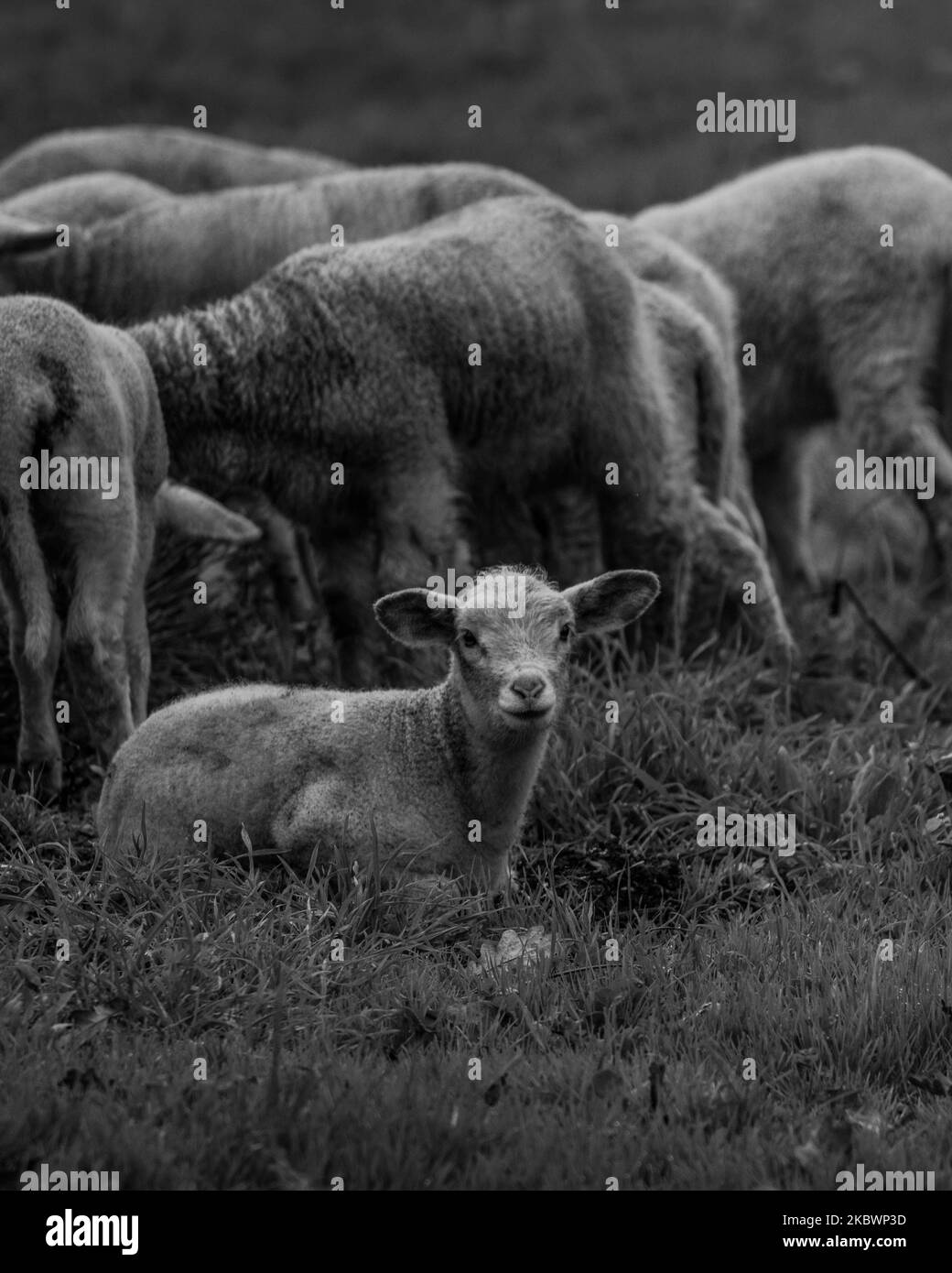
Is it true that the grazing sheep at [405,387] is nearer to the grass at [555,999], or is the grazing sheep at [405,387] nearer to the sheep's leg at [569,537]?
the sheep's leg at [569,537]

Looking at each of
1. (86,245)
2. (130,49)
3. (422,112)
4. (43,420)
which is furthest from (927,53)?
(43,420)

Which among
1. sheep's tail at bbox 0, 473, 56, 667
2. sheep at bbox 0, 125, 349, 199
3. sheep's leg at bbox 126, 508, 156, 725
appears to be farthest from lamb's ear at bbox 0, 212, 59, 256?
sheep at bbox 0, 125, 349, 199

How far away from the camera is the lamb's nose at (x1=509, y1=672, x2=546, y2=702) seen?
5770 mm

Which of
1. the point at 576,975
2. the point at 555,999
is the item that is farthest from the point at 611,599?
the point at 555,999

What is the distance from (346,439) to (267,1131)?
3662mm

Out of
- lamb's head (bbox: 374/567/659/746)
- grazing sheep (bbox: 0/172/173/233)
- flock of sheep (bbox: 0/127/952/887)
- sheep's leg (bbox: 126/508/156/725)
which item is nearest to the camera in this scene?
lamb's head (bbox: 374/567/659/746)

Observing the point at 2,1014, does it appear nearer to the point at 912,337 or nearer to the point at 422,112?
the point at 912,337

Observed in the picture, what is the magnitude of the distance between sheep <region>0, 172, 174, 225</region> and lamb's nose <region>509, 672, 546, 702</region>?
5.41m

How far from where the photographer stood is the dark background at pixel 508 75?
17500 mm

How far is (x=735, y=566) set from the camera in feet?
28.9

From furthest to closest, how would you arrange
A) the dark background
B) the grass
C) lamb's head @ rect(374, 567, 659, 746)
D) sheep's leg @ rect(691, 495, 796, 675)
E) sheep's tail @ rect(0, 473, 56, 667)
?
the dark background < sheep's leg @ rect(691, 495, 796, 675) < sheep's tail @ rect(0, 473, 56, 667) < lamb's head @ rect(374, 567, 659, 746) < the grass

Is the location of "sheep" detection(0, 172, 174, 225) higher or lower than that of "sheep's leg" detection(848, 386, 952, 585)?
higher

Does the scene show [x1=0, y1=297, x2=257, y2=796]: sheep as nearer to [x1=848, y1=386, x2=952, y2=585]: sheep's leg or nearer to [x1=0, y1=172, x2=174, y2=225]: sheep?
[x1=0, y1=172, x2=174, y2=225]: sheep

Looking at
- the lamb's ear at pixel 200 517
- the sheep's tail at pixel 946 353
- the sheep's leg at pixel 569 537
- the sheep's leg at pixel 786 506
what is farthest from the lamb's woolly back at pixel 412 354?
the sheep's leg at pixel 786 506
